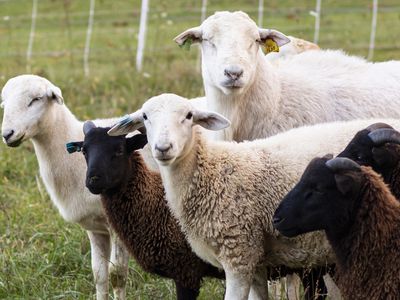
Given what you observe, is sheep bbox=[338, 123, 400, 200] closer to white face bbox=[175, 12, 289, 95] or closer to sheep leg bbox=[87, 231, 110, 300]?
white face bbox=[175, 12, 289, 95]

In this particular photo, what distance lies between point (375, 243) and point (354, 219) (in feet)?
0.54

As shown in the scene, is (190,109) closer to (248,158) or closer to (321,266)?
(248,158)

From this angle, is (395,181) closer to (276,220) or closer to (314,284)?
(276,220)

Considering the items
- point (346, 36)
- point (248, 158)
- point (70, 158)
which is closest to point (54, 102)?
point (70, 158)

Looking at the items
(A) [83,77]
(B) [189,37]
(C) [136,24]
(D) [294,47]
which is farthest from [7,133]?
(C) [136,24]

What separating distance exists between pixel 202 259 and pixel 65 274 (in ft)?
A: 5.67

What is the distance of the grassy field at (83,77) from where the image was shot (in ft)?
24.2

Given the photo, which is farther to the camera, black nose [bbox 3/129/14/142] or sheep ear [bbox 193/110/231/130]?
black nose [bbox 3/129/14/142]

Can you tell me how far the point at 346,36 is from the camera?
18.1 m

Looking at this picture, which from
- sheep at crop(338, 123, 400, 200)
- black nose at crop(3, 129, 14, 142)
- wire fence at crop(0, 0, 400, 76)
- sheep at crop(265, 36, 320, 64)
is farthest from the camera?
wire fence at crop(0, 0, 400, 76)

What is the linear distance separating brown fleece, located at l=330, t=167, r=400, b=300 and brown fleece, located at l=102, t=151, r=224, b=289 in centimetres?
125

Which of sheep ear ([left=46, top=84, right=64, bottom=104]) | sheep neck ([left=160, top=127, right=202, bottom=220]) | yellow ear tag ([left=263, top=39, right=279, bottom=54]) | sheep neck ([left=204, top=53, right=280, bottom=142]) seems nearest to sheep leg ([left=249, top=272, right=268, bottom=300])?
sheep neck ([left=160, top=127, right=202, bottom=220])

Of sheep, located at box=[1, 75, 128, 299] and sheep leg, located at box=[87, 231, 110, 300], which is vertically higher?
sheep, located at box=[1, 75, 128, 299]

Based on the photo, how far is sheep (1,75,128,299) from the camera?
705cm
